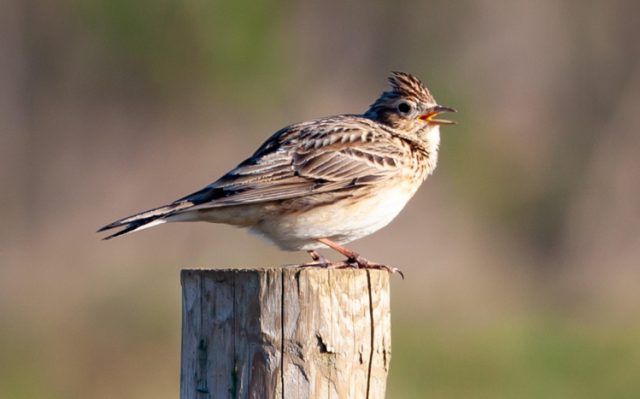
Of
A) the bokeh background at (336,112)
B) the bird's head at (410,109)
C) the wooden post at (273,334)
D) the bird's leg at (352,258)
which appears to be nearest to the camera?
the wooden post at (273,334)

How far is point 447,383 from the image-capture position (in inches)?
496

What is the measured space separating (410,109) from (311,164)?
1.20 meters

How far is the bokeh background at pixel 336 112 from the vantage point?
42.6 ft

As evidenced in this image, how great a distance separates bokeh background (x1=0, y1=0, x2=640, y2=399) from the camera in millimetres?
12984

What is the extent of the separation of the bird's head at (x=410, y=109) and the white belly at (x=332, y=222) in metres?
0.82

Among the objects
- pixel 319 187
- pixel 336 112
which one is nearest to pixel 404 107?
pixel 319 187

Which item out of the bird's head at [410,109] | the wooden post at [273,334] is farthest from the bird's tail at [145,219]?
the bird's head at [410,109]

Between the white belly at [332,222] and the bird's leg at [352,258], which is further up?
the white belly at [332,222]

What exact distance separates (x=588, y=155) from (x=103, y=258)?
8.05 m

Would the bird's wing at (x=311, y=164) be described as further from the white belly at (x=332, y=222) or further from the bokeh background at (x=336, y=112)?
the bokeh background at (x=336, y=112)

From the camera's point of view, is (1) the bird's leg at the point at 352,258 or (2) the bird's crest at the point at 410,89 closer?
(1) the bird's leg at the point at 352,258

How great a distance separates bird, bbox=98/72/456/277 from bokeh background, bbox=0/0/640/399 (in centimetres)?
434

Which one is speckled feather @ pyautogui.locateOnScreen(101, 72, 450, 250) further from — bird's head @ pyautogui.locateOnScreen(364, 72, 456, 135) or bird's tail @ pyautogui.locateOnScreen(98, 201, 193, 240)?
bird's head @ pyautogui.locateOnScreen(364, 72, 456, 135)

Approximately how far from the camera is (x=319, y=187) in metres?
7.98
